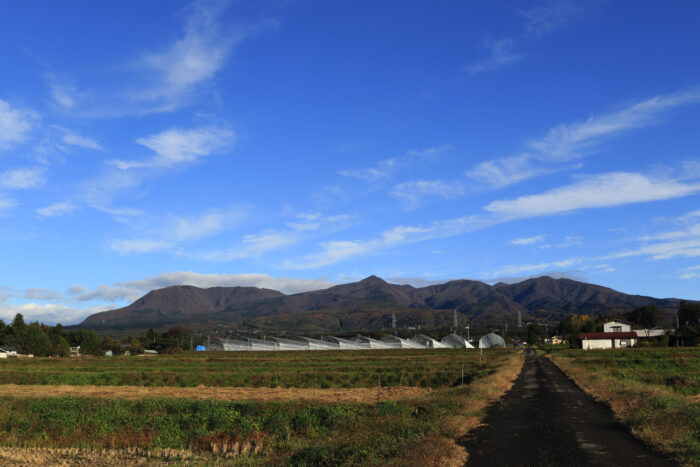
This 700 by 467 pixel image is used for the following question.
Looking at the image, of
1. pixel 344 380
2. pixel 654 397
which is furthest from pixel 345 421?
pixel 344 380

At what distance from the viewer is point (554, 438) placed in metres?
19.8

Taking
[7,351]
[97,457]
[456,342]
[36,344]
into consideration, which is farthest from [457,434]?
[456,342]

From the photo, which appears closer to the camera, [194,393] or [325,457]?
[325,457]

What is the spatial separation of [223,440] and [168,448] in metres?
2.53

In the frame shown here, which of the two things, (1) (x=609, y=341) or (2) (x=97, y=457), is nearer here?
(2) (x=97, y=457)

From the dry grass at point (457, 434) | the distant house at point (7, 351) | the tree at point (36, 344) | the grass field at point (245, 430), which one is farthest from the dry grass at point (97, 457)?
the tree at point (36, 344)

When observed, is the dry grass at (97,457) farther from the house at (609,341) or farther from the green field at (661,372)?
the house at (609,341)

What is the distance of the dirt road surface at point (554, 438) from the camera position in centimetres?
1633

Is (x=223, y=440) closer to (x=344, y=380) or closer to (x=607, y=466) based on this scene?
(x=607, y=466)

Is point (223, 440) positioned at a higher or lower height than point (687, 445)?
lower

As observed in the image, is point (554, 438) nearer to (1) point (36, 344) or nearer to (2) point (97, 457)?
(2) point (97, 457)

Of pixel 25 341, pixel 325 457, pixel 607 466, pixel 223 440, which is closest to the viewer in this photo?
pixel 607 466

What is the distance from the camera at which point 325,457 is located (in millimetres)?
16781

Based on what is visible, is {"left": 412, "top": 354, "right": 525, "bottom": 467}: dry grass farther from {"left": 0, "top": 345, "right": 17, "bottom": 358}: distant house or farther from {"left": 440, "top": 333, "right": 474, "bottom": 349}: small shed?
{"left": 440, "top": 333, "right": 474, "bottom": 349}: small shed
